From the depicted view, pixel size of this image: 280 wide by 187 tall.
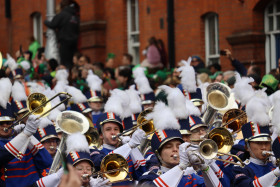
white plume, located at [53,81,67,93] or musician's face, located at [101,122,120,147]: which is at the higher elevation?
white plume, located at [53,81,67,93]

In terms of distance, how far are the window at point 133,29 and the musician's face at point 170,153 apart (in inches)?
555

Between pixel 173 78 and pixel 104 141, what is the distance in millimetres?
4319

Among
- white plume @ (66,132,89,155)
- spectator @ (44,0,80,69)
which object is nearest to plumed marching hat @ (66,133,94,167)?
white plume @ (66,132,89,155)

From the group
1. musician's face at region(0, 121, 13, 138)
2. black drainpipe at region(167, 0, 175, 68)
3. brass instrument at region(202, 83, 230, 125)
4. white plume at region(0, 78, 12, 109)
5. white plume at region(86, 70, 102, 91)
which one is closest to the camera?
musician's face at region(0, 121, 13, 138)

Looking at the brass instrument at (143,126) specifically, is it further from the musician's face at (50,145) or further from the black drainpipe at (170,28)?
the black drainpipe at (170,28)

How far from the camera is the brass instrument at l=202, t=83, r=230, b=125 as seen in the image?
10406 mm

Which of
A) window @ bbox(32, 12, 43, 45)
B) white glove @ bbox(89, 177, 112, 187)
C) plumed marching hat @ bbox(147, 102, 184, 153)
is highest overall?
window @ bbox(32, 12, 43, 45)

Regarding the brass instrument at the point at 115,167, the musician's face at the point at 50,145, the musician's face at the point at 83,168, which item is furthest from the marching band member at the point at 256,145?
the musician's face at the point at 50,145

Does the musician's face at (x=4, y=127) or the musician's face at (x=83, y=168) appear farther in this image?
the musician's face at (x=4, y=127)

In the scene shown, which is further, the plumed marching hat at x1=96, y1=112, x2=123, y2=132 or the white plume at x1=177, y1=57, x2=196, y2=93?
the white plume at x1=177, y1=57, x2=196, y2=93

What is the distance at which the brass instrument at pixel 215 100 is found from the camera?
10.4m

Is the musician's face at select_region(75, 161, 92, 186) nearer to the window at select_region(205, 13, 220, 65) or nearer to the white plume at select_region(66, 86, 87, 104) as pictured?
the white plume at select_region(66, 86, 87, 104)

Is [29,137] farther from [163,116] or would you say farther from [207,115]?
Result: [207,115]

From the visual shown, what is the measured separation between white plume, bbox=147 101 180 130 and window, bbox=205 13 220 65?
10.3m
